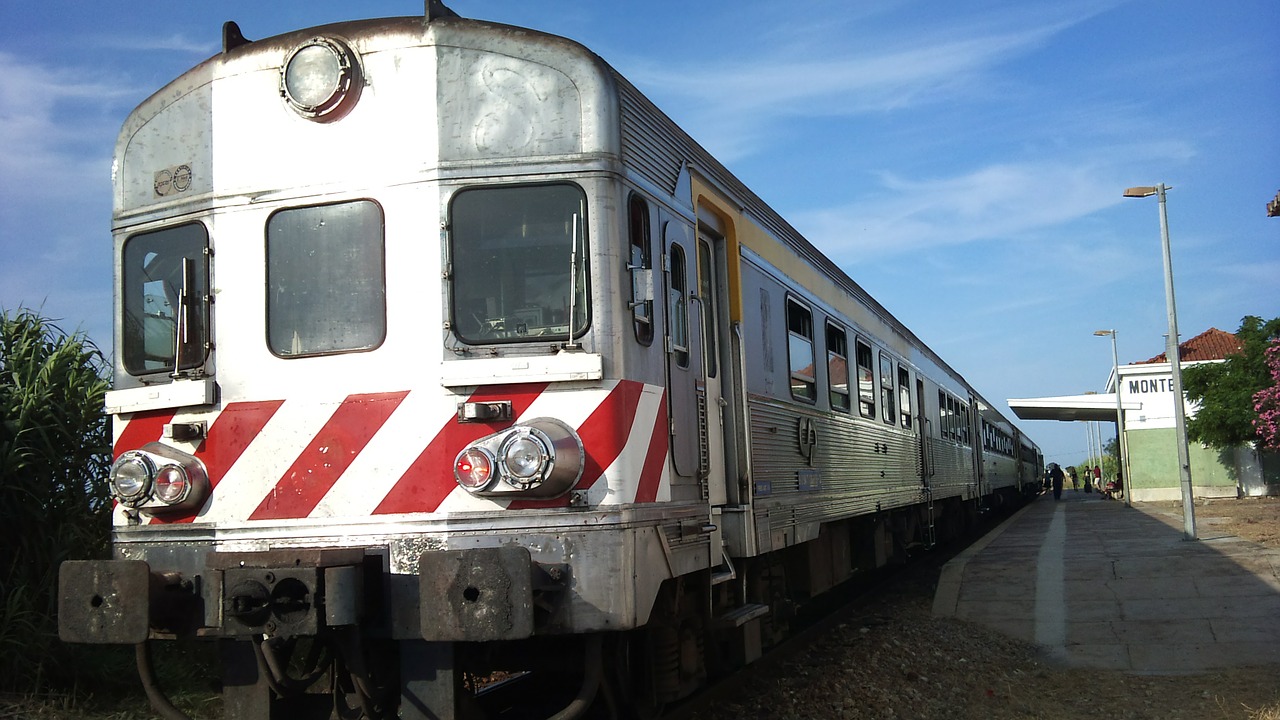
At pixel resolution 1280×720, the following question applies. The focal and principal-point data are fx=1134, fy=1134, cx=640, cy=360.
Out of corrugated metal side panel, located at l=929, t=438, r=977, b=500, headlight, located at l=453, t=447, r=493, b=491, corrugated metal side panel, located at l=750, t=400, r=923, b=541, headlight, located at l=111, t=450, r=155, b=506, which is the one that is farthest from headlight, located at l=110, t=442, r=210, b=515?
corrugated metal side panel, located at l=929, t=438, r=977, b=500

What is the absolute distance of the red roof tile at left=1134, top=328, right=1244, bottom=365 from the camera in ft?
162

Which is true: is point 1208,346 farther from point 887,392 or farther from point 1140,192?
point 887,392

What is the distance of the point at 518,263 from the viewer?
4.91 meters

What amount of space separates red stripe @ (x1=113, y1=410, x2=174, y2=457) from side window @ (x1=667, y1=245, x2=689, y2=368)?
239 cm

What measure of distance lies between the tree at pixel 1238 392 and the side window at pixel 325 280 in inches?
1196

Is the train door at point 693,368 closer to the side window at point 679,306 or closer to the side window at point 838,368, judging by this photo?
the side window at point 679,306

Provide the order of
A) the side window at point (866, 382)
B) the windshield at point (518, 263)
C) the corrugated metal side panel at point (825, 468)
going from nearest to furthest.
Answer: the windshield at point (518, 263) < the corrugated metal side panel at point (825, 468) < the side window at point (866, 382)

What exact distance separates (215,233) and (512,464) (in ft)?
6.22

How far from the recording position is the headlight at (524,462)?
4504 mm

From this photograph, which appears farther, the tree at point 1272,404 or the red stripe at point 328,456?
the tree at point 1272,404

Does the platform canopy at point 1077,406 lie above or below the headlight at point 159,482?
above

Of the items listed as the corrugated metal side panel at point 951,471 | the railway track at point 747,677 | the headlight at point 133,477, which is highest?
the headlight at point 133,477

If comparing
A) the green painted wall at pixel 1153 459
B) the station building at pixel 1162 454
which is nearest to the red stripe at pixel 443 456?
the station building at pixel 1162 454

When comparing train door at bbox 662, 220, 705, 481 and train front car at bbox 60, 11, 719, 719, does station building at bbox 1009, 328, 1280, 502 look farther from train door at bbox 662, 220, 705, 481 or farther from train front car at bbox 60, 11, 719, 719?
train front car at bbox 60, 11, 719, 719
